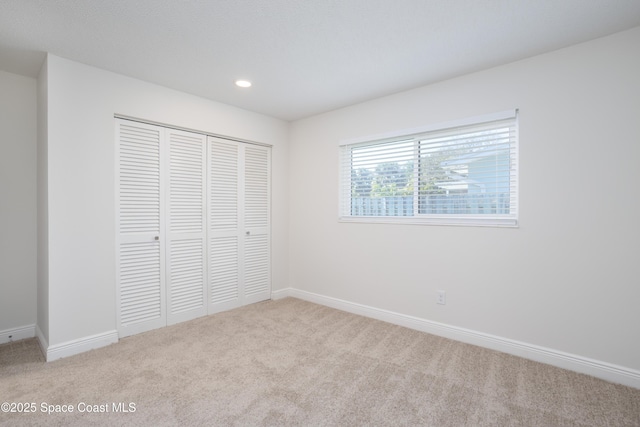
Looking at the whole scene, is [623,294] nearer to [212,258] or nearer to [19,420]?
[212,258]

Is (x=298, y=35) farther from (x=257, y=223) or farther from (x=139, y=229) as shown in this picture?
(x=257, y=223)

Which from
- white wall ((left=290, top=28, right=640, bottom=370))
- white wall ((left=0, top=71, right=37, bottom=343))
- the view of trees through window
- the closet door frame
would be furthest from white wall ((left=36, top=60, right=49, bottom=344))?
white wall ((left=290, top=28, right=640, bottom=370))

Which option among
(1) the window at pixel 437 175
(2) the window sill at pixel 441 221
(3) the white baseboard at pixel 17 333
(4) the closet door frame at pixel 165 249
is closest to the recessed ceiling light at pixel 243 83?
(4) the closet door frame at pixel 165 249

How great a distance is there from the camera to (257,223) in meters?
3.88

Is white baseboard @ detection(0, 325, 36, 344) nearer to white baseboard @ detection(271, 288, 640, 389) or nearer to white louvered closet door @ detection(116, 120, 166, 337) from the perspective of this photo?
white louvered closet door @ detection(116, 120, 166, 337)

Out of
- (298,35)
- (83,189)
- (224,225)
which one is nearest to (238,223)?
(224,225)

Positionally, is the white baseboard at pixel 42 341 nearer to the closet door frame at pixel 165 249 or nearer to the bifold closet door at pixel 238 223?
the closet door frame at pixel 165 249

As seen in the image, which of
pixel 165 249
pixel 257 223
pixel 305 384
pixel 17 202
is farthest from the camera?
pixel 257 223

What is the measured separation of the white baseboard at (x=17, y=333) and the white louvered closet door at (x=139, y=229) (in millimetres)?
896

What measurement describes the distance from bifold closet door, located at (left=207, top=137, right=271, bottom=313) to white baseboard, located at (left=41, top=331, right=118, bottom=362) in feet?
3.21

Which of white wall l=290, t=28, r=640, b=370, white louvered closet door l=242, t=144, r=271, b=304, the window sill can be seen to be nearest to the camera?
white wall l=290, t=28, r=640, b=370

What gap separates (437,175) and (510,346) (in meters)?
1.56

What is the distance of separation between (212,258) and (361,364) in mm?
1996

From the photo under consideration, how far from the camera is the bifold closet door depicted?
11.3 feet
